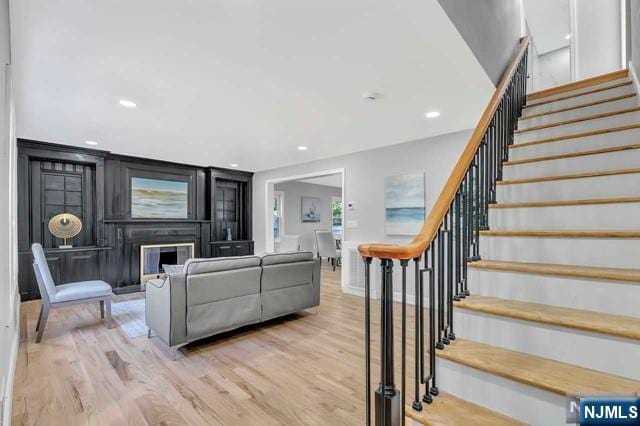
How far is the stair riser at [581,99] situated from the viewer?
104 inches

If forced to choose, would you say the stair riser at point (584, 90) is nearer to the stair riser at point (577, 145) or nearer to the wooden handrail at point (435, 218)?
the stair riser at point (577, 145)

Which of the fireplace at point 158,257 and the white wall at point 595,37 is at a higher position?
the white wall at point 595,37

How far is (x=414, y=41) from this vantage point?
1.96 metres

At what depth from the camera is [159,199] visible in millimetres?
5871

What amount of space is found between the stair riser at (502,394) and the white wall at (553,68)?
5.56 meters

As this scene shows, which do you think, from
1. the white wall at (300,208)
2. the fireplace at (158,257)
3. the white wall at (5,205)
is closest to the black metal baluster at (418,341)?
the white wall at (5,205)

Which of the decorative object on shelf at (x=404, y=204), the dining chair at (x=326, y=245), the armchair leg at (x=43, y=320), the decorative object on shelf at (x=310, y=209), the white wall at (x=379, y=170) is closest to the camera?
the armchair leg at (x=43, y=320)

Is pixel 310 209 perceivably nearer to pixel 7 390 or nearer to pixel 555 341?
pixel 7 390

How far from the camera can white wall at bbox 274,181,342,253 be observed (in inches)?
344

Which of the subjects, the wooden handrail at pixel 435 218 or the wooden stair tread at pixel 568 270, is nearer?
the wooden handrail at pixel 435 218

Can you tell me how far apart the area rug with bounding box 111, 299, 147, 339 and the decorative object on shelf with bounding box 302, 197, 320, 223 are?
526cm

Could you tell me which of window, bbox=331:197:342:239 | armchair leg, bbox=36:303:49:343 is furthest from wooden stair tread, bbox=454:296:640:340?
window, bbox=331:197:342:239

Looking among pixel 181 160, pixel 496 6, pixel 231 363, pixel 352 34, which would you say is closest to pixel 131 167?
pixel 181 160

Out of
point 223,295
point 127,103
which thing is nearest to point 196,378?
point 223,295
